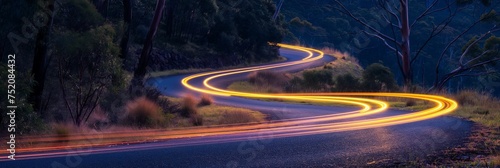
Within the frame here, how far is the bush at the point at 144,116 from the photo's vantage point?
53.0ft

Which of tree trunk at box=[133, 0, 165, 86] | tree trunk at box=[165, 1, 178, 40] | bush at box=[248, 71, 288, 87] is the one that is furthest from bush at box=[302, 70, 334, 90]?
tree trunk at box=[165, 1, 178, 40]

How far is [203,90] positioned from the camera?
2883cm

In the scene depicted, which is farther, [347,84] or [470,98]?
[347,84]

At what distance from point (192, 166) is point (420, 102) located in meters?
14.2

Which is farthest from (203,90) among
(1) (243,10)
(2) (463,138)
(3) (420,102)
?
(1) (243,10)

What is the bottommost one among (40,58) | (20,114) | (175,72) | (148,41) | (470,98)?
(20,114)

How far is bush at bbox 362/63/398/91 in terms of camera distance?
30.3m

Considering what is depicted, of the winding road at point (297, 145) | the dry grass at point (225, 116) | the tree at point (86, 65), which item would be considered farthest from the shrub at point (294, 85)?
the tree at point (86, 65)

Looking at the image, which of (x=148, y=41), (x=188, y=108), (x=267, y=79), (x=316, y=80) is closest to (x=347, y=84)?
(x=316, y=80)

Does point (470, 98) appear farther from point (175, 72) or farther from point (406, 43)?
point (175, 72)

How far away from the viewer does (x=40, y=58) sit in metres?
14.7

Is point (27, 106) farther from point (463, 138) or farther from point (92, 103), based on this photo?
point (463, 138)

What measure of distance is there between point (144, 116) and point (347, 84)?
1651cm

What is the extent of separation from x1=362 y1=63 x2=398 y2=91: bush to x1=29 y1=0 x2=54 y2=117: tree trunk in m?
19.0
